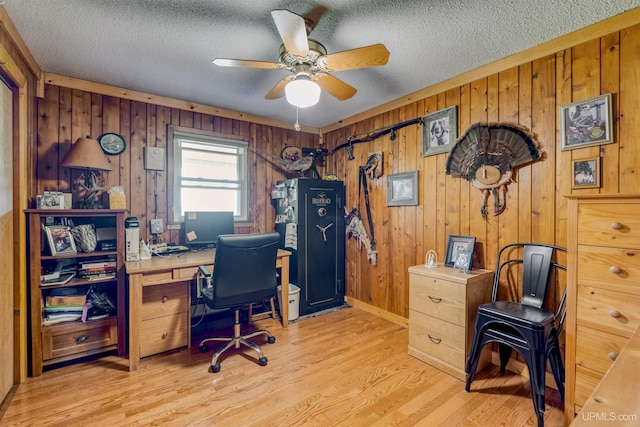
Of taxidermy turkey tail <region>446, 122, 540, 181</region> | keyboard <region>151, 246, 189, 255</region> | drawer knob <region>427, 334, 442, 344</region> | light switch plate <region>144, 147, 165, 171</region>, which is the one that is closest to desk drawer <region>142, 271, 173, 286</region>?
keyboard <region>151, 246, 189, 255</region>

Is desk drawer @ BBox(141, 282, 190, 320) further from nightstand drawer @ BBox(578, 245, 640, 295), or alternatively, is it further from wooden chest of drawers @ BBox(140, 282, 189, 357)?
nightstand drawer @ BBox(578, 245, 640, 295)

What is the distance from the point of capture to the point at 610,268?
1533 mm

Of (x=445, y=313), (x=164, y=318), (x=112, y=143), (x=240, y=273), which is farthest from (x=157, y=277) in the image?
(x=445, y=313)

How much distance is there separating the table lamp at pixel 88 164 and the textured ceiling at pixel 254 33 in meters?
0.64

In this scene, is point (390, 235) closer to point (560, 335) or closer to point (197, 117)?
point (560, 335)

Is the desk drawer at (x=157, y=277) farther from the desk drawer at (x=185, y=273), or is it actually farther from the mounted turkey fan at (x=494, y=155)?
the mounted turkey fan at (x=494, y=155)

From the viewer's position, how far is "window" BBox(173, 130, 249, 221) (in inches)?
130

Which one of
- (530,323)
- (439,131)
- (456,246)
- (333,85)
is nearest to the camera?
(530,323)

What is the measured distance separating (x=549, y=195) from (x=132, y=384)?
3.26 metres

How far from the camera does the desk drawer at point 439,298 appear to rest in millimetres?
2221

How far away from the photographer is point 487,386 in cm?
210

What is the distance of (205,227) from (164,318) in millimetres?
1003

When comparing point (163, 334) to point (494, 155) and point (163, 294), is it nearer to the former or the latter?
point (163, 294)

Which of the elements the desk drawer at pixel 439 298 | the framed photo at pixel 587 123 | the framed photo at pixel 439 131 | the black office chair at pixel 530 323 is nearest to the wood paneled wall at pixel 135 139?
the framed photo at pixel 439 131
